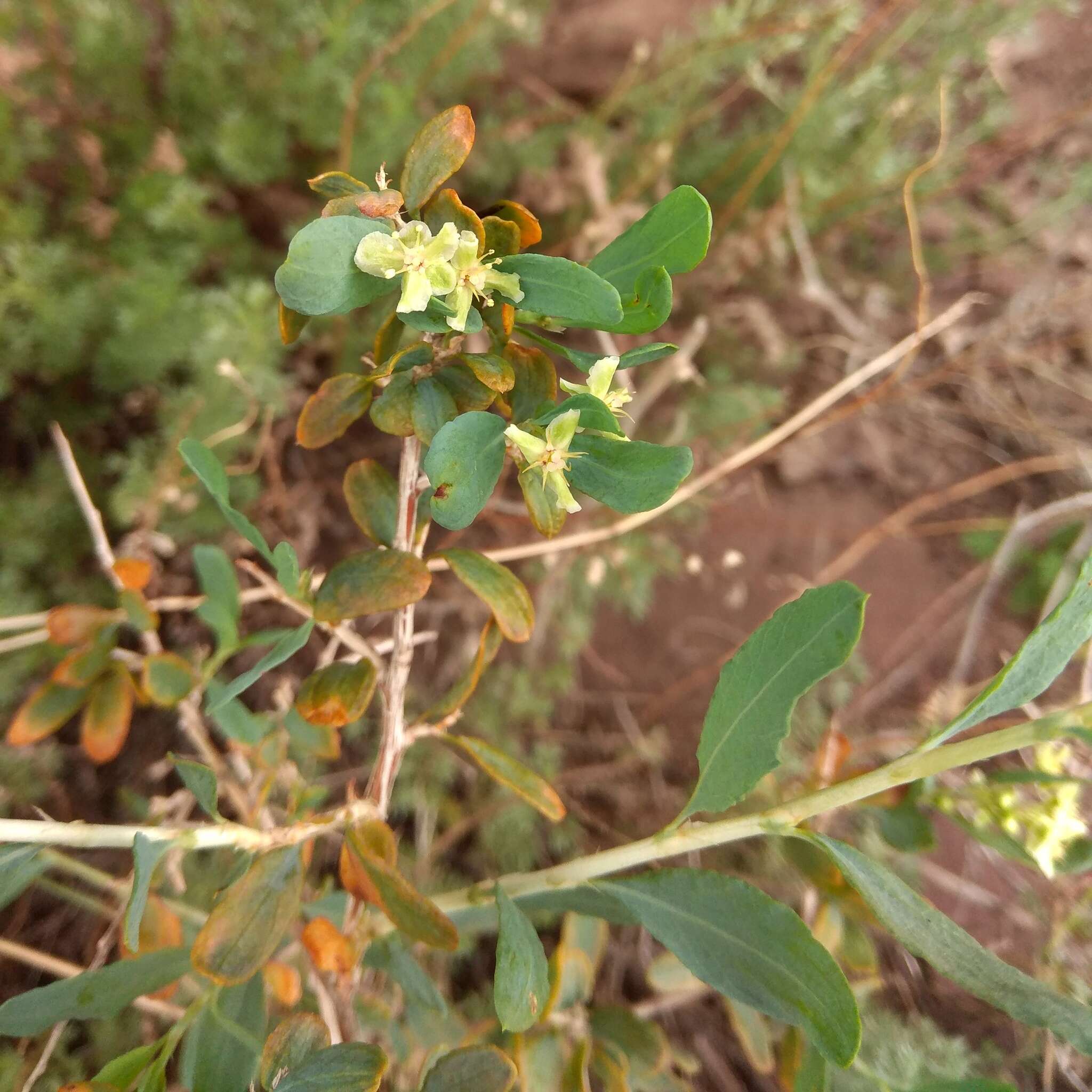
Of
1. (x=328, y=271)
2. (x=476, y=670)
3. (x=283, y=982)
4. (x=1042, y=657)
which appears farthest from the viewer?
(x=283, y=982)

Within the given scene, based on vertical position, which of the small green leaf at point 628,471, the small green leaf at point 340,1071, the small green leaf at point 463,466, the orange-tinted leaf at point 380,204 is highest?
the orange-tinted leaf at point 380,204

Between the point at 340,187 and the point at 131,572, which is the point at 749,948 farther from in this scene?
the point at 131,572

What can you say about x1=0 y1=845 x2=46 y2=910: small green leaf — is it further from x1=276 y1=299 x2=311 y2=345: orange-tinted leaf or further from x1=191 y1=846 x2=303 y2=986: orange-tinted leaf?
x1=276 y1=299 x2=311 y2=345: orange-tinted leaf

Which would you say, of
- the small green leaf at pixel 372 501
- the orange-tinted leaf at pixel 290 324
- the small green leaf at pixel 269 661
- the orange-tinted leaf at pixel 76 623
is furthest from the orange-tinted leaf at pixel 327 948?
the orange-tinted leaf at pixel 290 324

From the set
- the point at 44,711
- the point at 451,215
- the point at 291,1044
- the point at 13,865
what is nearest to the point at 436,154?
the point at 451,215

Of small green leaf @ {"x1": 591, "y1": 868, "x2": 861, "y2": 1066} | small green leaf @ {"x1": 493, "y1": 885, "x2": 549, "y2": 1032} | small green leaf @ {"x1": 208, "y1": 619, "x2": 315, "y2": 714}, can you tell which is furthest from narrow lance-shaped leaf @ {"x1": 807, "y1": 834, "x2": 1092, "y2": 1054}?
small green leaf @ {"x1": 208, "y1": 619, "x2": 315, "y2": 714}

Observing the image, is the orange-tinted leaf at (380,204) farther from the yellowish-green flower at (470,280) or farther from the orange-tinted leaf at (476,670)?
the orange-tinted leaf at (476,670)

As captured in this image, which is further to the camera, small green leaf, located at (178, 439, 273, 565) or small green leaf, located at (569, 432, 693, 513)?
small green leaf, located at (178, 439, 273, 565)
